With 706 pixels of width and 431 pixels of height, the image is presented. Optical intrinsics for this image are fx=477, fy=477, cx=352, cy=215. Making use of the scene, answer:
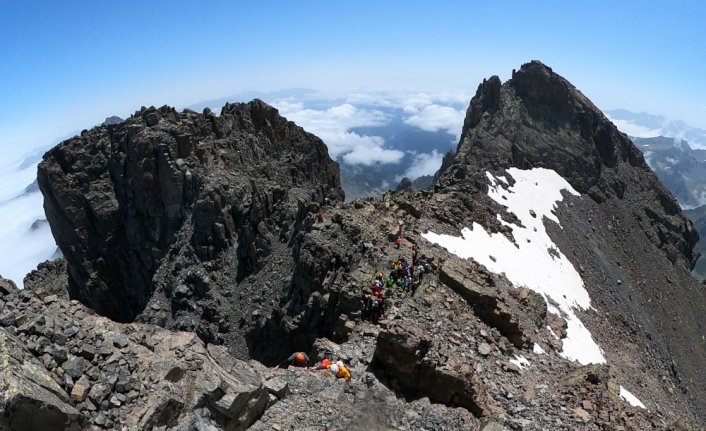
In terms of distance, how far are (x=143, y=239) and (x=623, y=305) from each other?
62618mm

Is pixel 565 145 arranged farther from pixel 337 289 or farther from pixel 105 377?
pixel 105 377

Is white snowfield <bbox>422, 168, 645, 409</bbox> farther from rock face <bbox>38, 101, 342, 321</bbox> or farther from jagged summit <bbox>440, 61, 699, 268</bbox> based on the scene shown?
rock face <bbox>38, 101, 342, 321</bbox>

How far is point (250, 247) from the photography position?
173ft

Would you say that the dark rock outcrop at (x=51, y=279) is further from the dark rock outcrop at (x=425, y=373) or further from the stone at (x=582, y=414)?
the stone at (x=582, y=414)

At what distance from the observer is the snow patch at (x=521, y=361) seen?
28550 millimetres

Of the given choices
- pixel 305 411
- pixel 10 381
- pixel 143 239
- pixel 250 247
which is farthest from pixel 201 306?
pixel 10 381

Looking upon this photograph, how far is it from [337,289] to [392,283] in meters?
4.60

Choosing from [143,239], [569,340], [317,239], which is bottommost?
[569,340]

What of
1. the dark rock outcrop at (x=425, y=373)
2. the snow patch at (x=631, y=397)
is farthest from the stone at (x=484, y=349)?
the snow patch at (x=631, y=397)

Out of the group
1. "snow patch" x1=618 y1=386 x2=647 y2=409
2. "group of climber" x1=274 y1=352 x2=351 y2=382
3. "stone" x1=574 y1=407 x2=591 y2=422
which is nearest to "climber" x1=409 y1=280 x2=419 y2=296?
"group of climber" x1=274 y1=352 x2=351 y2=382

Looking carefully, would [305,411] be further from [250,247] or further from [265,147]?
[265,147]

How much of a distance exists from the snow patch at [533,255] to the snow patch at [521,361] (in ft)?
25.5

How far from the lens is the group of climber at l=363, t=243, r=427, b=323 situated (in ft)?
100

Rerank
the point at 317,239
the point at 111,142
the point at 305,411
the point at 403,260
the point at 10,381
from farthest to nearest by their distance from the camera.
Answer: the point at 111,142 < the point at 317,239 < the point at 403,260 < the point at 305,411 < the point at 10,381
